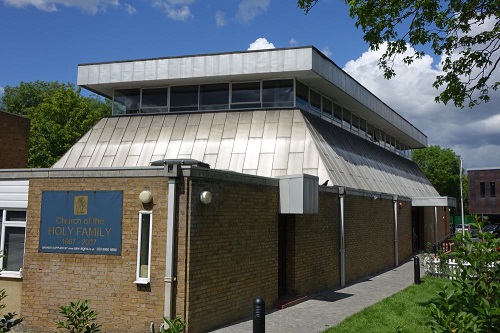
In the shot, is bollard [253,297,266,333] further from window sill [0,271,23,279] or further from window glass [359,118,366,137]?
window glass [359,118,366,137]

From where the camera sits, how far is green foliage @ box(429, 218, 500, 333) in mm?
4766

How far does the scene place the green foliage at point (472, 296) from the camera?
15.6ft

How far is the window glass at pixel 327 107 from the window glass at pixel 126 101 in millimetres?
8455

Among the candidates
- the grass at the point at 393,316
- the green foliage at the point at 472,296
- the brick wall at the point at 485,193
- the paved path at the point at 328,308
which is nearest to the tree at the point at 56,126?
the paved path at the point at 328,308

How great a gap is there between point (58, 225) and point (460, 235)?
26.8 feet

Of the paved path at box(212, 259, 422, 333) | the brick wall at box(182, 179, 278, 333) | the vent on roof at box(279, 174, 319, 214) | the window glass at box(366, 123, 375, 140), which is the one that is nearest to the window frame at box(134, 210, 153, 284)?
the brick wall at box(182, 179, 278, 333)

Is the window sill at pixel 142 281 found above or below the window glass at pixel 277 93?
below

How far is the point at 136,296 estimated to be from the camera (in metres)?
9.80

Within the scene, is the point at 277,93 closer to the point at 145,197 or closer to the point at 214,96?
the point at 214,96

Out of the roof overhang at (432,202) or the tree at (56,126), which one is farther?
the tree at (56,126)

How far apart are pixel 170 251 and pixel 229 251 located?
1776mm

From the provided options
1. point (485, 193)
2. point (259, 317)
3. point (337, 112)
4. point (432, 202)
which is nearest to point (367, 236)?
point (337, 112)

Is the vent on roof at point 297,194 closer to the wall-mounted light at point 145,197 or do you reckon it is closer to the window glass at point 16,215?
the wall-mounted light at point 145,197

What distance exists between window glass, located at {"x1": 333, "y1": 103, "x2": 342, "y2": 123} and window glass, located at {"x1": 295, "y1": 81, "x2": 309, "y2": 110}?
335cm
